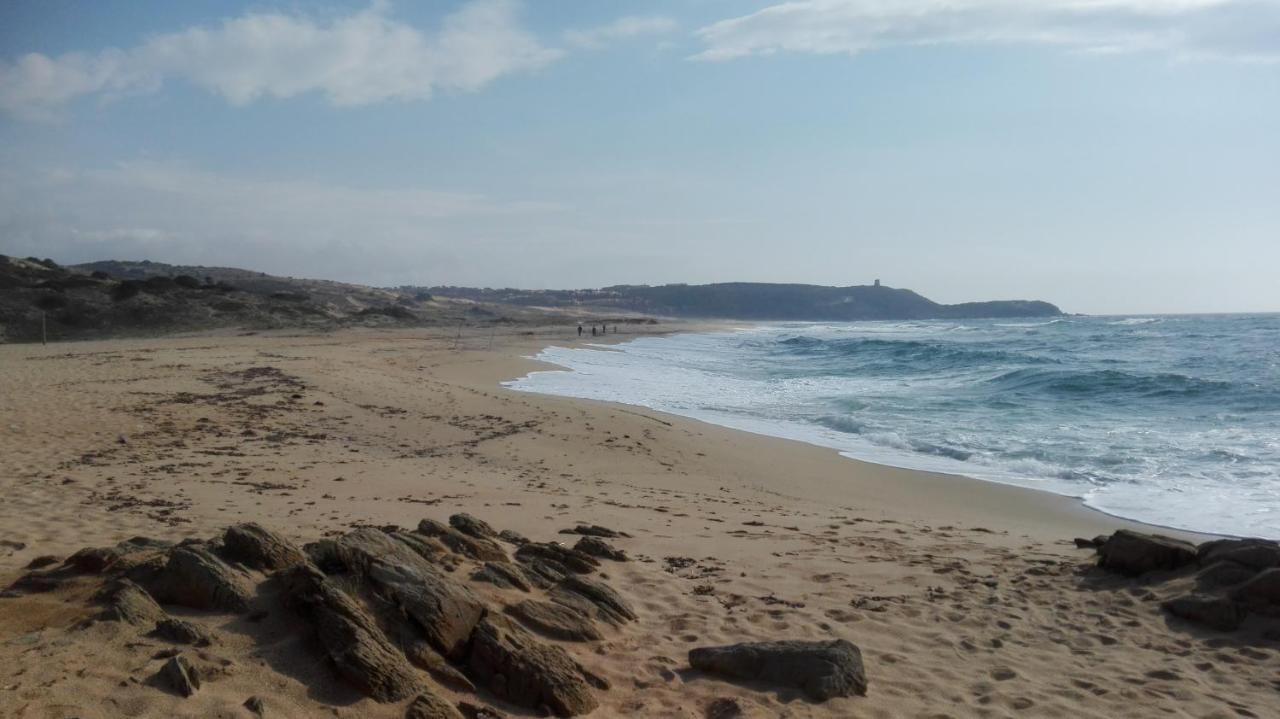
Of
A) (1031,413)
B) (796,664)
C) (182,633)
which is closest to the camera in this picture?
(182,633)

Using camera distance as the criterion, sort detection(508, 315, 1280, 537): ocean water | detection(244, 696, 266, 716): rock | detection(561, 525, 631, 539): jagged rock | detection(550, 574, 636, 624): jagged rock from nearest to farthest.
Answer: detection(244, 696, 266, 716): rock < detection(550, 574, 636, 624): jagged rock < detection(561, 525, 631, 539): jagged rock < detection(508, 315, 1280, 537): ocean water

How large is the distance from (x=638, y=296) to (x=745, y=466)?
137918mm

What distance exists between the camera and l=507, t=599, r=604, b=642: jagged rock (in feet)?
14.8

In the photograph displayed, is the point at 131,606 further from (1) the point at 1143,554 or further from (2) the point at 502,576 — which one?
(1) the point at 1143,554

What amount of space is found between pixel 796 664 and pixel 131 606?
3.28 m

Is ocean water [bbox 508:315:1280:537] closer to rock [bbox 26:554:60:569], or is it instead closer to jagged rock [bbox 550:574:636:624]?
jagged rock [bbox 550:574:636:624]

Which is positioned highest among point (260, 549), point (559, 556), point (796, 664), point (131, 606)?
point (260, 549)

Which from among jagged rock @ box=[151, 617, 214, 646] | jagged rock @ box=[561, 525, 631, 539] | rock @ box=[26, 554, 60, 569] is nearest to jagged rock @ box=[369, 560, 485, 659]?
jagged rock @ box=[151, 617, 214, 646]

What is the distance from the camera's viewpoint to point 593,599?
496 centimetres

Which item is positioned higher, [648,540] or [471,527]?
[471,527]

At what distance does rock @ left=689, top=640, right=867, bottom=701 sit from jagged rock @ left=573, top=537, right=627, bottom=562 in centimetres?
163

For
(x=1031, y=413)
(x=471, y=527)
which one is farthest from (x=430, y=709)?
(x=1031, y=413)

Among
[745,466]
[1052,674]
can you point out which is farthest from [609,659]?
[745,466]

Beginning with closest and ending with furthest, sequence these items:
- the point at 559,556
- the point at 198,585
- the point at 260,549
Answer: the point at 198,585 < the point at 260,549 < the point at 559,556
